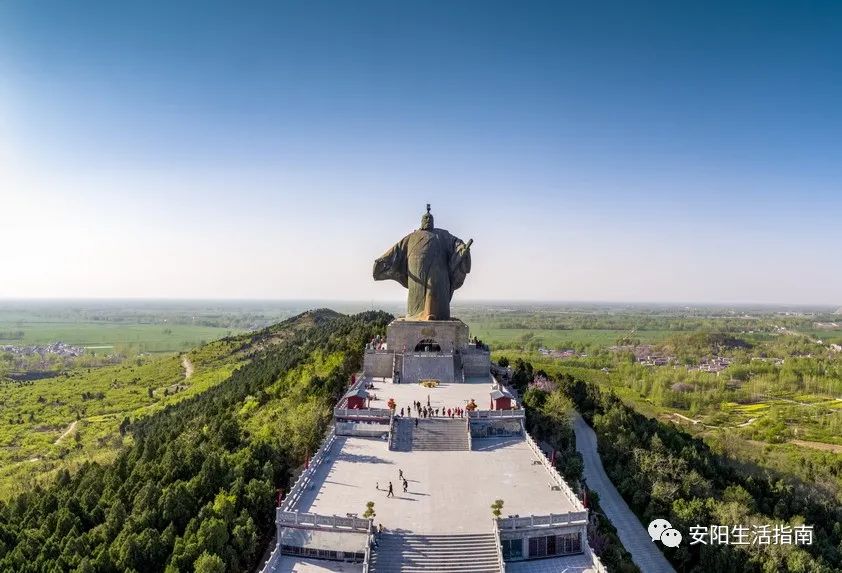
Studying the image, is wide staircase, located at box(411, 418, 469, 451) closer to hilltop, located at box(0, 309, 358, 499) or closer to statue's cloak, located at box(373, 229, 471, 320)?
statue's cloak, located at box(373, 229, 471, 320)

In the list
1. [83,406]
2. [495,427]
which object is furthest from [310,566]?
[83,406]

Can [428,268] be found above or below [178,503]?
above

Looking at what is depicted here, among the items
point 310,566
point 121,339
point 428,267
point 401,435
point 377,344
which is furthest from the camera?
point 121,339

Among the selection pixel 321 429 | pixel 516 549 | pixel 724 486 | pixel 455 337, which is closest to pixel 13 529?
pixel 321 429

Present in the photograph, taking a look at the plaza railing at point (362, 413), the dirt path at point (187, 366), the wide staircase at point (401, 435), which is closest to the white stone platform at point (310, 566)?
the wide staircase at point (401, 435)

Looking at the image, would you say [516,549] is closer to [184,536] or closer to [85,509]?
[184,536]

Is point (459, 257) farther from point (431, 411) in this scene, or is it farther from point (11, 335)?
point (11, 335)

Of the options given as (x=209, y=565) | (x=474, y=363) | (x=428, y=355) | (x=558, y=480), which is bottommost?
(x=209, y=565)
